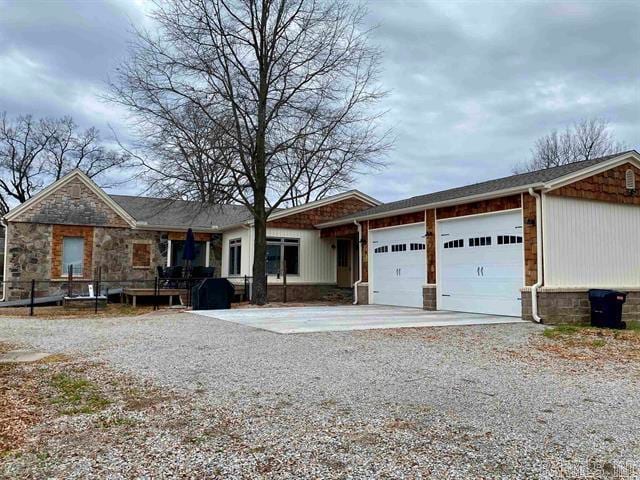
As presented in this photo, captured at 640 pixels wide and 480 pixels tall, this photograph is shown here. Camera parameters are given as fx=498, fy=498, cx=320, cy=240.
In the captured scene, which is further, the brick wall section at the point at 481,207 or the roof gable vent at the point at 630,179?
the roof gable vent at the point at 630,179

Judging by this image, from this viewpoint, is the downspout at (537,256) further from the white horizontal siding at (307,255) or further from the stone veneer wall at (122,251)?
the stone veneer wall at (122,251)

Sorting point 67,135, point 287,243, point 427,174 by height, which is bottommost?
point 287,243

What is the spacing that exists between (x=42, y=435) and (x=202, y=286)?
34.4 feet

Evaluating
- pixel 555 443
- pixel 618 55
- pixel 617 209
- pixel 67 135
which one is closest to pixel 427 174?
pixel 618 55

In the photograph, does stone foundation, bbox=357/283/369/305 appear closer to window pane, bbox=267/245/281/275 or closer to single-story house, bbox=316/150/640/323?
single-story house, bbox=316/150/640/323

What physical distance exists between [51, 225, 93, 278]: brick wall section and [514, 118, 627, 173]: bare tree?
2869 cm

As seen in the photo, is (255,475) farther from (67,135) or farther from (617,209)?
(67,135)

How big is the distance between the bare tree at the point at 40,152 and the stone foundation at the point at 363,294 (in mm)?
21234

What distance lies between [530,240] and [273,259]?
31.9ft

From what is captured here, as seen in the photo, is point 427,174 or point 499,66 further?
point 427,174

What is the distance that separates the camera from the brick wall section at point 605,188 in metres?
11.2

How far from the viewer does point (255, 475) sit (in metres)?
2.90

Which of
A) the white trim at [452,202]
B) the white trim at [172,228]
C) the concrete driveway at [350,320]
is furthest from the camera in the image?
the white trim at [172,228]

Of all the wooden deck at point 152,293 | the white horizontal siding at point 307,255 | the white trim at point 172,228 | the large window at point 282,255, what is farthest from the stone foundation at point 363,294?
the white trim at point 172,228
